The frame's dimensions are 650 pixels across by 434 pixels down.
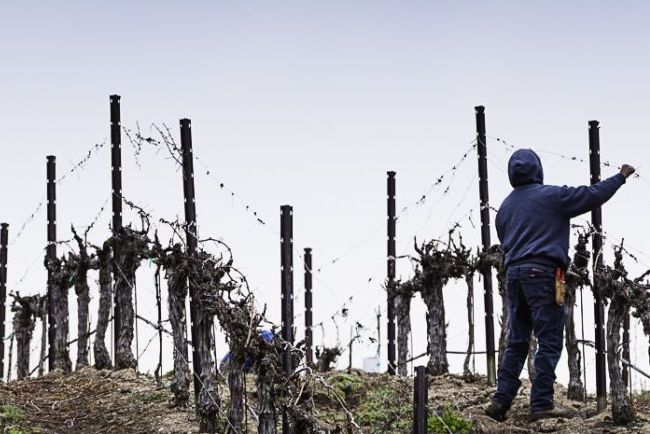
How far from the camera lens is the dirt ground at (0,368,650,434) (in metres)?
15.1

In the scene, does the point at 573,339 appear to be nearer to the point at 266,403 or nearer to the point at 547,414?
the point at 547,414

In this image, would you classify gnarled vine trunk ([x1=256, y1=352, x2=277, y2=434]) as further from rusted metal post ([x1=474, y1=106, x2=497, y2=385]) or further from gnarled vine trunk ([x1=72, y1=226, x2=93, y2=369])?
gnarled vine trunk ([x1=72, y1=226, x2=93, y2=369])

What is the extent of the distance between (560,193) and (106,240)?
10760 millimetres

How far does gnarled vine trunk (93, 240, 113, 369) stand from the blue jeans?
33.1 ft

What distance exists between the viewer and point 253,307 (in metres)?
13.2

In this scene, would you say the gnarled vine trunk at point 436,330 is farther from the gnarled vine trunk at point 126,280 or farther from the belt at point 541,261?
the belt at point 541,261

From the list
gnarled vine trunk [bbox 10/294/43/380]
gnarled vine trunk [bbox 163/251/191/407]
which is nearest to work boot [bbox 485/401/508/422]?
gnarled vine trunk [bbox 163/251/191/407]

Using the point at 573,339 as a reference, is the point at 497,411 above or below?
below

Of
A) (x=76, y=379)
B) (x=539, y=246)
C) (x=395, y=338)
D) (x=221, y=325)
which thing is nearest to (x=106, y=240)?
(x=76, y=379)

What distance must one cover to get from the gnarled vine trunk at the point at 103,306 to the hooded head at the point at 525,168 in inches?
399

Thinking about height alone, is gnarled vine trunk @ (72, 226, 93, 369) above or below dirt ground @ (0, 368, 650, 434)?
above

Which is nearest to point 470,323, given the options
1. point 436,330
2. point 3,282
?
point 436,330

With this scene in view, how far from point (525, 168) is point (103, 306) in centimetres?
1075

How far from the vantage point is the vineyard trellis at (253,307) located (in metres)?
13.1
